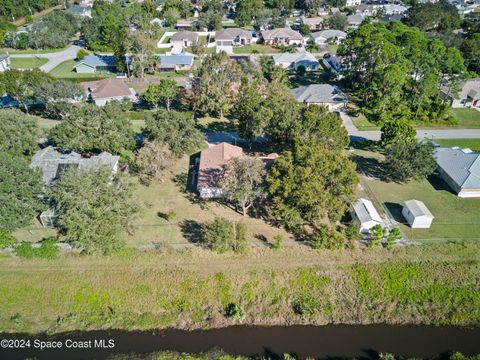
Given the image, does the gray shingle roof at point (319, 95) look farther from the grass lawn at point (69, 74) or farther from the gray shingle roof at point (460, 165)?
the grass lawn at point (69, 74)

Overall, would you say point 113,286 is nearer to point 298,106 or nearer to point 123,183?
point 123,183

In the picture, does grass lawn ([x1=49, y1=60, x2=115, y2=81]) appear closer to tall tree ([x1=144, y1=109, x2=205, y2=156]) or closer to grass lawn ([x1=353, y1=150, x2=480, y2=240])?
tall tree ([x1=144, y1=109, x2=205, y2=156])

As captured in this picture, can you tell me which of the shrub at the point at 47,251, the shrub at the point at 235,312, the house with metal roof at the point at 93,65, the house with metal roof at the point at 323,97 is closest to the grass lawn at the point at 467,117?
the house with metal roof at the point at 323,97

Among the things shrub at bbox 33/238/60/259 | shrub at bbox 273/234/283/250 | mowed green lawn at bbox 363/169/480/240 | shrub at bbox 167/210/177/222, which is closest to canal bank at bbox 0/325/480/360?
shrub at bbox 33/238/60/259

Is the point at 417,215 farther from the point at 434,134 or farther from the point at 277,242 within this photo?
the point at 434,134

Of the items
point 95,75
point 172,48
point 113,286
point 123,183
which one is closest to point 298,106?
point 123,183
